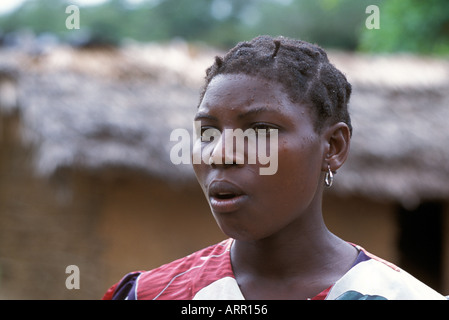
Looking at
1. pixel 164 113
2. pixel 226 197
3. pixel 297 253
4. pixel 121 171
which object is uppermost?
pixel 164 113

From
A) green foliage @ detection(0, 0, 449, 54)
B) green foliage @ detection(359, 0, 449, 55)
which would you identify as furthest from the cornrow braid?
green foliage @ detection(0, 0, 449, 54)

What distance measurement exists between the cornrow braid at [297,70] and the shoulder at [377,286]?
1.35 feet

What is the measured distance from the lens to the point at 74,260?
6.05 m

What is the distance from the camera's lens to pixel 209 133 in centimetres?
177

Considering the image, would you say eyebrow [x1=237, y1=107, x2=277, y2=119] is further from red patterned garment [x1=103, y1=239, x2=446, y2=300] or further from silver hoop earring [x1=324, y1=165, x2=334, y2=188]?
red patterned garment [x1=103, y1=239, x2=446, y2=300]

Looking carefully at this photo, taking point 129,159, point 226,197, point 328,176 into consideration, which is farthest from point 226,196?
point 129,159

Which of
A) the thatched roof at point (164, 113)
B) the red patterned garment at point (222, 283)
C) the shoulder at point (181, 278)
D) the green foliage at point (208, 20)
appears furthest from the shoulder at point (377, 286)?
the green foliage at point (208, 20)

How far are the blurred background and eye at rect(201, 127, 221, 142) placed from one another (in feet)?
12.5

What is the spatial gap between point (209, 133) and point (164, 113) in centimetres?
463

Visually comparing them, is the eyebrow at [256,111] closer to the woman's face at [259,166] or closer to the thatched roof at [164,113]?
the woman's face at [259,166]

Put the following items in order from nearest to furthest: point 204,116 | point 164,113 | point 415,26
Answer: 1. point 204,116
2. point 164,113
3. point 415,26

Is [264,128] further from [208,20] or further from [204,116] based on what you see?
[208,20]

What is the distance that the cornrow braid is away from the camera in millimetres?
1730
